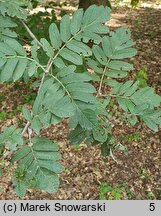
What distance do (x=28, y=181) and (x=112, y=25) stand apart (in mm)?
6012

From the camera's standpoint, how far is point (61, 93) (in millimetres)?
1520

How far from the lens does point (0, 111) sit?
17.0 ft

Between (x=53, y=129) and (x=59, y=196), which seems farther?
(x=53, y=129)

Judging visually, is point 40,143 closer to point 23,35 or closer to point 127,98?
point 127,98

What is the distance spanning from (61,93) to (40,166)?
0.32 metres

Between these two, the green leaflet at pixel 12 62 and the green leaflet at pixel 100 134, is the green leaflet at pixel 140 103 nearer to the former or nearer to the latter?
the green leaflet at pixel 100 134

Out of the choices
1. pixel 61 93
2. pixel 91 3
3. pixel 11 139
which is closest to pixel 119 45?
pixel 61 93

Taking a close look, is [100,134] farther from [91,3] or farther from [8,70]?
[91,3]

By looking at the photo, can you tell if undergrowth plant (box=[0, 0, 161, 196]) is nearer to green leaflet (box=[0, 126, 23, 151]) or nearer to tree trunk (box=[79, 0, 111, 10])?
green leaflet (box=[0, 126, 23, 151])

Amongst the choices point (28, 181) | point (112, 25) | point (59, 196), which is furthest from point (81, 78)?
point (112, 25)

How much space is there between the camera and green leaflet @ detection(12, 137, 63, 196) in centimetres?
142

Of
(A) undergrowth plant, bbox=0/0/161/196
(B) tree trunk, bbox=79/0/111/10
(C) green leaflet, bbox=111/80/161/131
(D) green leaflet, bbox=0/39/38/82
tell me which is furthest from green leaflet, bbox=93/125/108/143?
(B) tree trunk, bbox=79/0/111/10

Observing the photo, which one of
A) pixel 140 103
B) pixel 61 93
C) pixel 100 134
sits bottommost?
pixel 100 134

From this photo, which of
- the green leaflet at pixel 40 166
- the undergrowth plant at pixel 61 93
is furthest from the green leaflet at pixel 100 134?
the green leaflet at pixel 40 166
